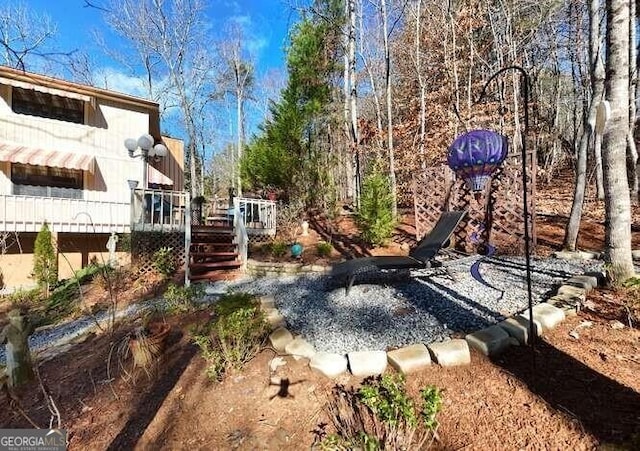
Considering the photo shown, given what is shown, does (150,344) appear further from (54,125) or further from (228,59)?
(228,59)

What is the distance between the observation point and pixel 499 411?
1898 millimetres

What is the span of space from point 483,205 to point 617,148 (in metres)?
3.15

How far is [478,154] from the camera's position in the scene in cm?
359

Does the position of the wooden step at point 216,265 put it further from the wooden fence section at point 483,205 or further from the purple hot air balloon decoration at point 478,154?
the purple hot air balloon decoration at point 478,154

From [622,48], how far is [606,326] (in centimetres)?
296

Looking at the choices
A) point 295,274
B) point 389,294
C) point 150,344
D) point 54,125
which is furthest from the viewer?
point 54,125

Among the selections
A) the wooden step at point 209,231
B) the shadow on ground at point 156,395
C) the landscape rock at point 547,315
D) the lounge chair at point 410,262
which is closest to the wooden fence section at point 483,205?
the lounge chair at point 410,262

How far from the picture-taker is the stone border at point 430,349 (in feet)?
7.79

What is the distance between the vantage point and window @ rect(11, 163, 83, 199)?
30.7ft

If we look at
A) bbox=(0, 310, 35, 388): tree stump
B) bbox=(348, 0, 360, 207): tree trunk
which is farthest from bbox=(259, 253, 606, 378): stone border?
bbox=(348, 0, 360, 207): tree trunk

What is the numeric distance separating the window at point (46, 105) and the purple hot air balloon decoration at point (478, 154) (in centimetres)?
1176

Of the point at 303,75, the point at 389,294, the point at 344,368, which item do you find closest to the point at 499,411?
the point at 344,368

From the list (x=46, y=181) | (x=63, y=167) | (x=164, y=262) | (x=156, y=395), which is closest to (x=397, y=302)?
(x=156, y=395)

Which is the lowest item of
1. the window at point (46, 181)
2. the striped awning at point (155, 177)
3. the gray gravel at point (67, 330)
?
the gray gravel at point (67, 330)
